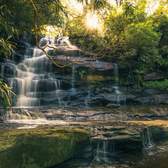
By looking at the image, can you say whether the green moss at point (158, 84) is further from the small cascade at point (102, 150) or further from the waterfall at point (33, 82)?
the small cascade at point (102, 150)

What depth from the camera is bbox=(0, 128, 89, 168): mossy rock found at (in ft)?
24.7

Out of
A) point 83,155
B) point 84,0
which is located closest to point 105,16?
point 84,0

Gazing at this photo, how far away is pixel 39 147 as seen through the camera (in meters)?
8.28

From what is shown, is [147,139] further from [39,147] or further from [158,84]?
[158,84]

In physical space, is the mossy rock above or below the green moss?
below

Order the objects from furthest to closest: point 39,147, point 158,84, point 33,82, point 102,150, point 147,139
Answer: point 158,84 < point 33,82 < point 147,139 < point 102,150 < point 39,147

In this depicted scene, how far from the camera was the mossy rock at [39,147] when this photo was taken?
7516 mm

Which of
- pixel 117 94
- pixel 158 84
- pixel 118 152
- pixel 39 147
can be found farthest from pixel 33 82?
pixel 39 147

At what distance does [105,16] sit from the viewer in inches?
219

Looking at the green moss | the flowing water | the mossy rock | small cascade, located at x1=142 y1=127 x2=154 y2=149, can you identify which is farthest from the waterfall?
the mossy rock

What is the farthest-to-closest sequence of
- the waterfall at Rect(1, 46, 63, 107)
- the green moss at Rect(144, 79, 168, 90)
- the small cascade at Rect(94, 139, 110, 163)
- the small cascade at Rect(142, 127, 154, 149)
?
the green moss at Rect(144, 79, 168, 90) → the waterfall at Rect(1, 46, 63, 107) → the small cascade at Rect(142, 127, 154, 149) → the small cascade at Rect(94, 139, 110, 163)

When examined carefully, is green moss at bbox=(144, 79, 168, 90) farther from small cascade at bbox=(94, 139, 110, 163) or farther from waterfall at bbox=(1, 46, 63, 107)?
small cascade at bbox=(94, 139, 110, 163)

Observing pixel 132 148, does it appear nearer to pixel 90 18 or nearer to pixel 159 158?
pixel 159 158

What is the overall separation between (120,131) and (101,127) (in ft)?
2.52
